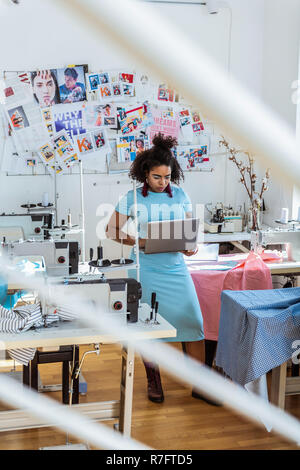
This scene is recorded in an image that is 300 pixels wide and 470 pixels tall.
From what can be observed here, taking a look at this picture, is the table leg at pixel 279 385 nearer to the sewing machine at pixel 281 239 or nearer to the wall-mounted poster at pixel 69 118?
the sewing machine at pixel 281 239

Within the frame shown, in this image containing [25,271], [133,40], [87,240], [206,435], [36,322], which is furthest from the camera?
[87,240]

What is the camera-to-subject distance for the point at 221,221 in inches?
195

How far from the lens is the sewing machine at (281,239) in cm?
371

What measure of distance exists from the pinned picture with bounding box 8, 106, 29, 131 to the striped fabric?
9.40 ft

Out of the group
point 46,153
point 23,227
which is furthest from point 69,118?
point 23,227

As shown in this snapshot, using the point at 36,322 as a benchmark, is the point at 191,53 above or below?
above

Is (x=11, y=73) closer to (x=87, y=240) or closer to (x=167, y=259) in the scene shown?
(x=87, y=240)

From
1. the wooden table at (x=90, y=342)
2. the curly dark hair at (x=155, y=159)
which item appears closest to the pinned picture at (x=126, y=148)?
the curly dark hair at (x=155, y=159)

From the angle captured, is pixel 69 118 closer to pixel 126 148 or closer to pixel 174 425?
pixel 126 148

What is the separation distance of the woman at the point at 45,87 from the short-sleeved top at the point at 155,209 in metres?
2.13

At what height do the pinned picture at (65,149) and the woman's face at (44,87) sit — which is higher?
the woman's face at (44,87)
